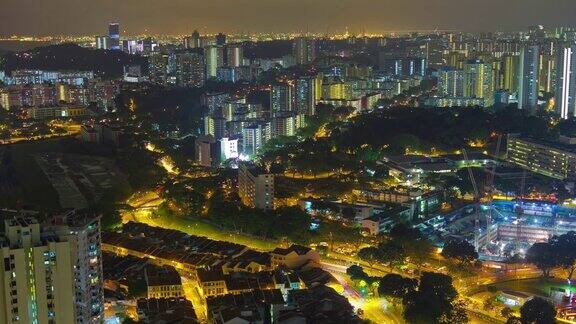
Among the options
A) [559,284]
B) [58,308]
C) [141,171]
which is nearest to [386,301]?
[559,284]

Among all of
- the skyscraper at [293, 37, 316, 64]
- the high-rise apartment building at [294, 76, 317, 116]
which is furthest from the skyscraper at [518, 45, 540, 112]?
the skyscraper at [293, 37, 316, 64]

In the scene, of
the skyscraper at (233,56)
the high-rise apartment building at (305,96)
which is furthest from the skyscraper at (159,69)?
the high-rise apartment building at (305,96)

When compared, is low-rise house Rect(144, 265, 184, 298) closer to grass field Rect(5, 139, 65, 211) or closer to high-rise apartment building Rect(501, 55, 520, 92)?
grass field Rect(5, 139, 65, 211)

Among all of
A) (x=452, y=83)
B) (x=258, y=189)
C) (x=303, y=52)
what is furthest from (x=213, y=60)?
(x=258, y=189)

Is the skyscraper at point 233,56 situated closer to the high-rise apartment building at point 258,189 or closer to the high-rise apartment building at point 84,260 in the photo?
the high-rise apartment building at point 258,189

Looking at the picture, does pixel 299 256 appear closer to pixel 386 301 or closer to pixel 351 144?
pixel 386 301

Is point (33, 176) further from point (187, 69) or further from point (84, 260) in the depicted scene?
point (187, 69)
